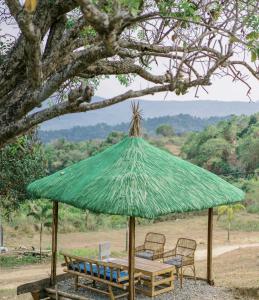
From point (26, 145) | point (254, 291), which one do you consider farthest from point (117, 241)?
point (254, 291)

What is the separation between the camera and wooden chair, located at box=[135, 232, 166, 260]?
29.4 ft

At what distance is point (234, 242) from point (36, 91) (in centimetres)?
1479

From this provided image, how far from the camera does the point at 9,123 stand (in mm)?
5809

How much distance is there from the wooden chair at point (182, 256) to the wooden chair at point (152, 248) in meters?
0.15

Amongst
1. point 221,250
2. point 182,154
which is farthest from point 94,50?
point 182,154

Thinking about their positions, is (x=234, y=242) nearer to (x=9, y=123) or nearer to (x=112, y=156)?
(x=112, y=156)

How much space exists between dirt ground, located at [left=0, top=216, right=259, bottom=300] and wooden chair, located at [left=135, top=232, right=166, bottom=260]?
1.17 m

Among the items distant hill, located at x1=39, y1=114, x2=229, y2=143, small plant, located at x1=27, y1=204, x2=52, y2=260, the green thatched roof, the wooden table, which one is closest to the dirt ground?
small plant, located at x1=27, y1=204, x2=52, y2=260

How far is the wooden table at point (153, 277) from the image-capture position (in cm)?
760

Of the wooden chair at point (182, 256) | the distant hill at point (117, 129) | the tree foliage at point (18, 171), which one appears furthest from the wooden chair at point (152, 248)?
the distant hill at point (117, 129)

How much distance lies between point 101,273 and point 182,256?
1447 mm

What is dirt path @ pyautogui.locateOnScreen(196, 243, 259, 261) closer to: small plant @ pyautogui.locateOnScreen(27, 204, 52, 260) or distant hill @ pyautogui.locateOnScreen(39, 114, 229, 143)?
small plant @ pyautogui.locateOnScreen(27, 204, 52, 260)

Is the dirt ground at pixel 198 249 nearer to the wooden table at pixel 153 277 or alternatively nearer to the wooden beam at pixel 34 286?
the wooden table at pixel 153 277

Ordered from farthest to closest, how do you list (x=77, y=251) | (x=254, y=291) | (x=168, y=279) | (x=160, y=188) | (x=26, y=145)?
1. (x=77, y=251)
2. (x=26, y=145)
3. (x=254, y=291)
4. (x=168, y=279)
5. (x=160, y=188)
